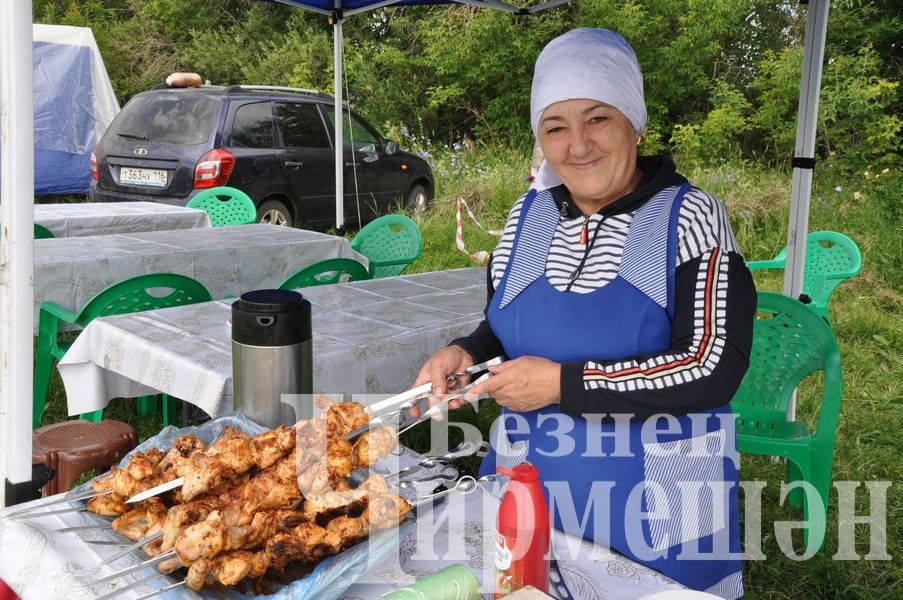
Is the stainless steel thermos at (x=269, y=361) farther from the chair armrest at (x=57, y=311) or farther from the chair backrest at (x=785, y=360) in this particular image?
the chair armrest at (x=57, y=311)

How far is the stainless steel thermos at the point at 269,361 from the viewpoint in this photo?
1740mm

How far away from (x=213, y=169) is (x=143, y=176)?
2.71 feet

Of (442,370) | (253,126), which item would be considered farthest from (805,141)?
(253,126)

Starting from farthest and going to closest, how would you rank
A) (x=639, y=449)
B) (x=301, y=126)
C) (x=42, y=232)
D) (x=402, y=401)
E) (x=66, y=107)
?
(x=66, y=107)
(x=301, y=126)
(x=42, y=232)
(x=639, y=449)
(x=402, y=401)

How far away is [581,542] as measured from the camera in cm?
145

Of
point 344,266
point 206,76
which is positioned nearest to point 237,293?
point 344,266

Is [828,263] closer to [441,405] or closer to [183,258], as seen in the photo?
[183,258]

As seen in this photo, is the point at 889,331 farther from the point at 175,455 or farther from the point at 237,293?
the point at 175,455

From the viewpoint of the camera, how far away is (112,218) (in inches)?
236

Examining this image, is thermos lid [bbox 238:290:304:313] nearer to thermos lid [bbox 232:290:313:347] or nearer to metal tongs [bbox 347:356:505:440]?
thermos lid [bbox 232:290:313:347]

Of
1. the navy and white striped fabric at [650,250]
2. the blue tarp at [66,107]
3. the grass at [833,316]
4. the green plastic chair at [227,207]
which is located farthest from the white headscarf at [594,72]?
the blue tarp at [66,107]

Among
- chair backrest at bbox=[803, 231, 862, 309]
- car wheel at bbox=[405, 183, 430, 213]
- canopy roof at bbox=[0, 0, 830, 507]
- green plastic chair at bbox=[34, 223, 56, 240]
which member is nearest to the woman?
canopy roof at bbox=[0, 0, 830, 507]

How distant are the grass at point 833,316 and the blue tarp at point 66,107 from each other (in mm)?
5730

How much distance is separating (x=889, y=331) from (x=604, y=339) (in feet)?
18.6
